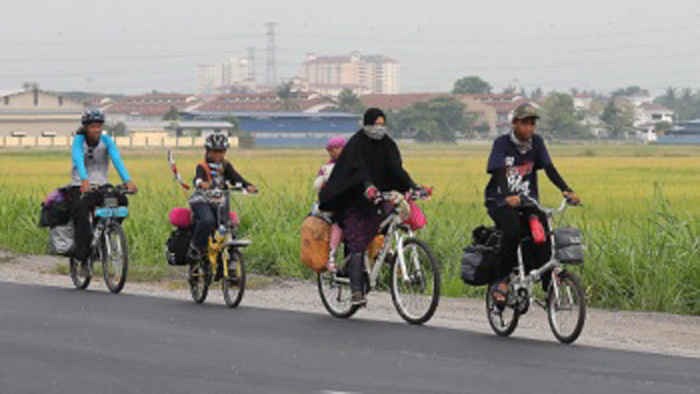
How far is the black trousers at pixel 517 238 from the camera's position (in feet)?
38.8

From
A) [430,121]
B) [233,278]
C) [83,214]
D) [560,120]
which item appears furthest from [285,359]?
[560,120]

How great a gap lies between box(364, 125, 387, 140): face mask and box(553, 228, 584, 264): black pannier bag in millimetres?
2043

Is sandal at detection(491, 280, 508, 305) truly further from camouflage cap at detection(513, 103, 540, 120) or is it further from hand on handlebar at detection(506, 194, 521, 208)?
camouflage cap at detection(513, 103, 540, 120)

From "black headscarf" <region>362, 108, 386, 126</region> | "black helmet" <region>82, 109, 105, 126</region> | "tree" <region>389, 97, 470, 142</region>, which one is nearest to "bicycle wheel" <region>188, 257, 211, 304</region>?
"black helmet" <region>82, 109, 105, 126</region>

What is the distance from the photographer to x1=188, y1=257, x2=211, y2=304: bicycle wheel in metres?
14.8

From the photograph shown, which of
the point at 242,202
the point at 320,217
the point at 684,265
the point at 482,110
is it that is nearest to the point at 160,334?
the point at 320,217

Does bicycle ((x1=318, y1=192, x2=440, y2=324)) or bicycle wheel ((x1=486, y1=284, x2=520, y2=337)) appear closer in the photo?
bicycle wheel ((x1=486, y1=284, x2=520, y2=337))

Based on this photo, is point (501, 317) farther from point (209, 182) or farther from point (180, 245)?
point (180, 245)

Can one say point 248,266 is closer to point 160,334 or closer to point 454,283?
point 454,283

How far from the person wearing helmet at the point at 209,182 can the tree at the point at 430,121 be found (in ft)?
454

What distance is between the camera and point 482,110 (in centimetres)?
18700

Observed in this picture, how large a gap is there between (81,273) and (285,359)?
6233mm

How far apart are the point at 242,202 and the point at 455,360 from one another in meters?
11.6

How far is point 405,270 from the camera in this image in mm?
12789
